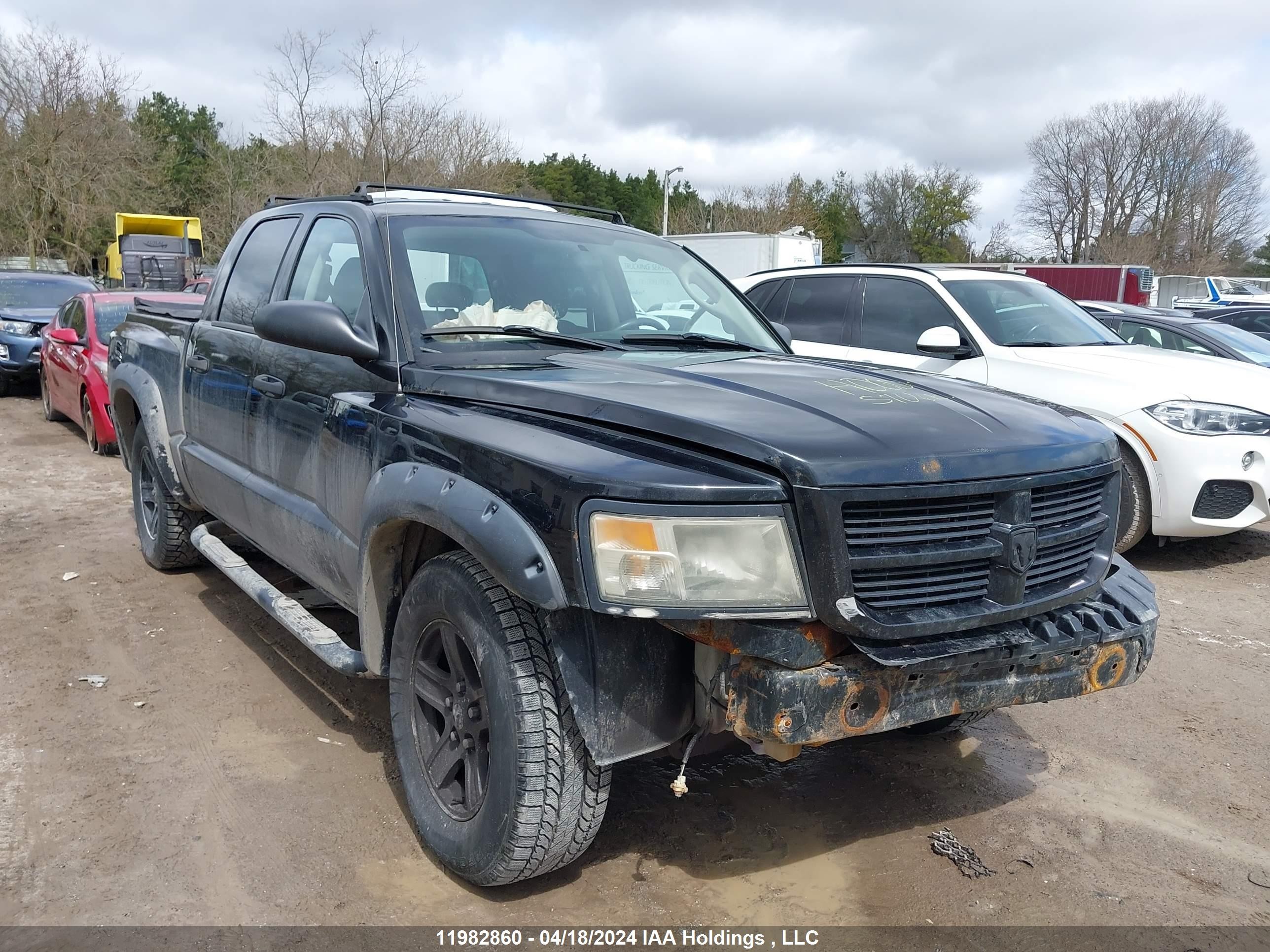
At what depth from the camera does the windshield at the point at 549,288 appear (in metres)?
3.35

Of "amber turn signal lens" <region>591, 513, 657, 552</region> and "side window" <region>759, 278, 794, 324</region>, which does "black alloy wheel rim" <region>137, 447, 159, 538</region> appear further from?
"side window" <region>759, 278, 794, 324</region>

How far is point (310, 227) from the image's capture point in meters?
4.01

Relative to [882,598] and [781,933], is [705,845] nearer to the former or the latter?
[781,933]

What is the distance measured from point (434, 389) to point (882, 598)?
4.68 feet

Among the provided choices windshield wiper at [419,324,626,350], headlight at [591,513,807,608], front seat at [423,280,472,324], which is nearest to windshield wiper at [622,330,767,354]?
windshield wiper at [419,324,626,350]

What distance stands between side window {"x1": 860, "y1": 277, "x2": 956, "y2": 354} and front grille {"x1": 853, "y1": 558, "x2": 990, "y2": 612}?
4714 mm

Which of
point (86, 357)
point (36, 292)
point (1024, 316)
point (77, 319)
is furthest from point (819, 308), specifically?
point (36, 292)

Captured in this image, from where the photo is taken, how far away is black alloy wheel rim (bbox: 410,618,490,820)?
2.77 m

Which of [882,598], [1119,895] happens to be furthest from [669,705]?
[1119,895]

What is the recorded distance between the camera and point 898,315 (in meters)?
7.28

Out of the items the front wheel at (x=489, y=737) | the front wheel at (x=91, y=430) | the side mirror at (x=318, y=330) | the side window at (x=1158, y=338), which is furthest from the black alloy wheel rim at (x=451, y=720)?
the side window at (x=1158, y=338)

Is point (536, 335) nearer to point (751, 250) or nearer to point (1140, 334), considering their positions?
point (1140, 334)

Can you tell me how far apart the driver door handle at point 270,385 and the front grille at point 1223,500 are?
5201 mm

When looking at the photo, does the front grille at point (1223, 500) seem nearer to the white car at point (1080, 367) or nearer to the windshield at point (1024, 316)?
the white car at point (1080, 367)
